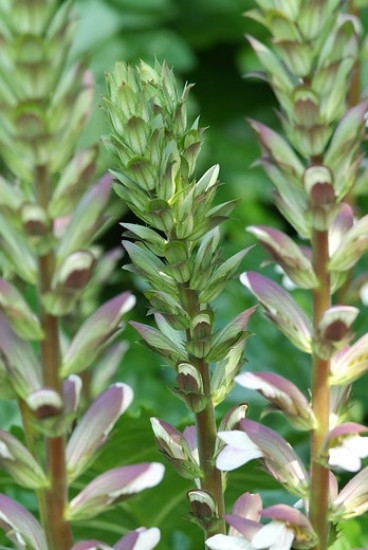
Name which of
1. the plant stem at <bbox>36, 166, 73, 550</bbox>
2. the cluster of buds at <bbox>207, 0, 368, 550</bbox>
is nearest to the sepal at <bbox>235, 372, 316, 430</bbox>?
the cluster of buds at <bbox>207, 0, 368, 550</bbox>

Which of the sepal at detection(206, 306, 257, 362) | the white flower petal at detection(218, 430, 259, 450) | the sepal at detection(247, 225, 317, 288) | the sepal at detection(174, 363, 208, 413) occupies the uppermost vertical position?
the sepal at detection(247, 225, 317, 288)

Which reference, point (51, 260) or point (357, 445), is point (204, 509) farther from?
point (51, 260)

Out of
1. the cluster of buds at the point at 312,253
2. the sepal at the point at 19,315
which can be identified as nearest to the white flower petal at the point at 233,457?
the cluster of buds at the point at 312,253

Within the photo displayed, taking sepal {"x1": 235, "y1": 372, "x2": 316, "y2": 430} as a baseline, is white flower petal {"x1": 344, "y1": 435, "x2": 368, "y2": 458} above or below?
below

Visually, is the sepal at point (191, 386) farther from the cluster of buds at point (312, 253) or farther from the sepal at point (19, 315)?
the sepal at point (19, 315)

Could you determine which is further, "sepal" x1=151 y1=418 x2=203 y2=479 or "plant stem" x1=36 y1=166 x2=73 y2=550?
"sepal" x1=151 y1=418 x2=203 y2=479

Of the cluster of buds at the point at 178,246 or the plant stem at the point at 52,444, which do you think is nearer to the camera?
the plant stem at the point at 52,444

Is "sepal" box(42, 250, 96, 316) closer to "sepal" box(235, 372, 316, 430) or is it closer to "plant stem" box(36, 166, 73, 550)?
"plant stem" box(36, 166, 73, 550)

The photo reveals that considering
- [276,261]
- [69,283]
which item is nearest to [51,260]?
[69,283]
